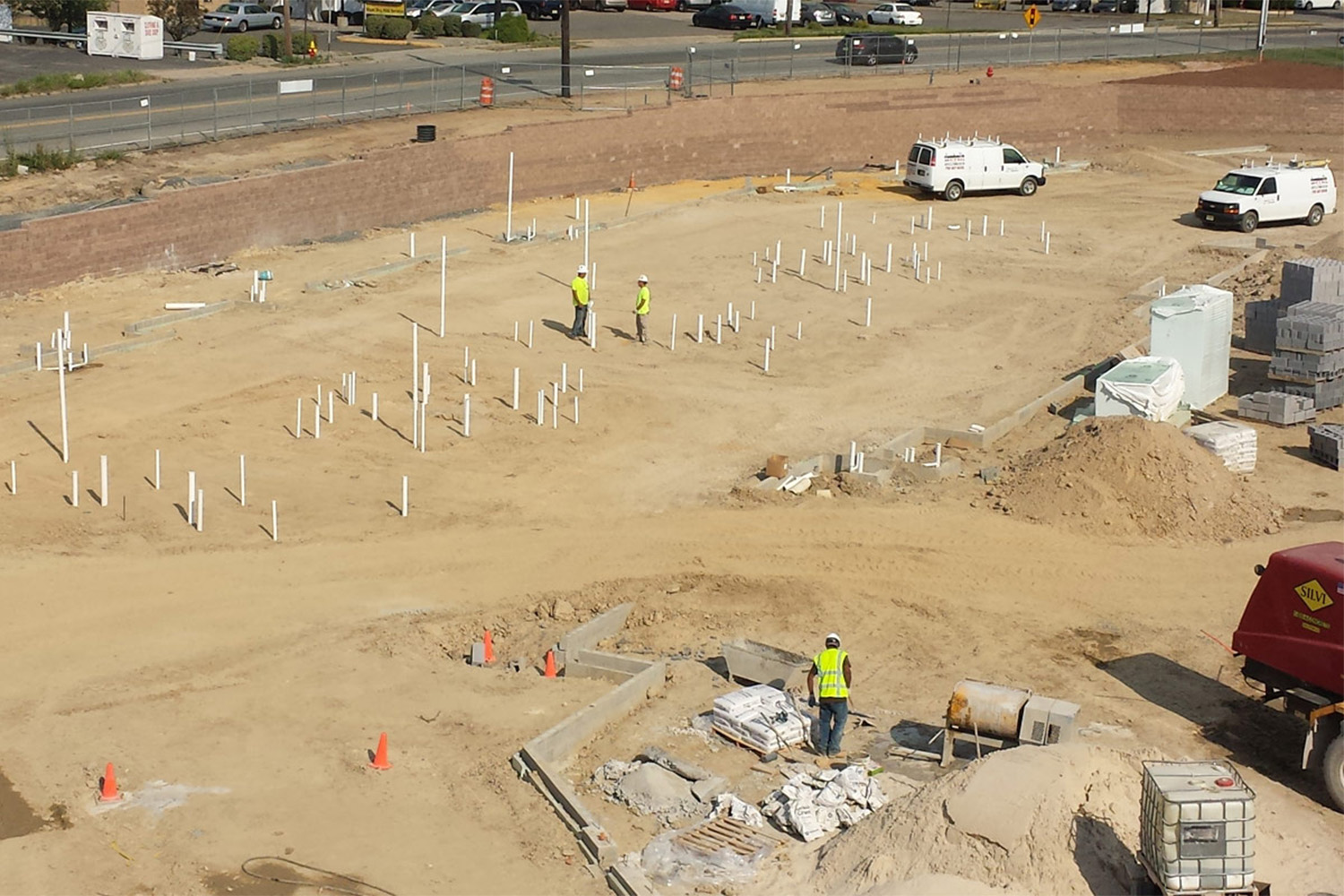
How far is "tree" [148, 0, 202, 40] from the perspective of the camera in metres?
60.0

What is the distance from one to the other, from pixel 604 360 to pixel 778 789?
14.9 m

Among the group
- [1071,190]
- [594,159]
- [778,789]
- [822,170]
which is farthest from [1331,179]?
[778,789]

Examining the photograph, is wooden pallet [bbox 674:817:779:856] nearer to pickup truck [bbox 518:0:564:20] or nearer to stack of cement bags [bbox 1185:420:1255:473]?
stack of cement bags [bbox 1185:420:1255:473]

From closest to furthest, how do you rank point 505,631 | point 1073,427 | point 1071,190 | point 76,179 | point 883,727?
point 883,727
point 505,631
point 1073,427
point 76,179
point 1071,190

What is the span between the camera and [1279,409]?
91.6 feet

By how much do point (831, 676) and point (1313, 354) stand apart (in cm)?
1549

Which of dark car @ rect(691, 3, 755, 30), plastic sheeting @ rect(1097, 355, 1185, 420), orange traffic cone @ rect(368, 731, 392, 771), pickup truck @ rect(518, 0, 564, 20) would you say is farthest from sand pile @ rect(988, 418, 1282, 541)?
pickup truck @ rect(518, 0, 564, 20)

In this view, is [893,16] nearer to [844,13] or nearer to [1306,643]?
[844,13]

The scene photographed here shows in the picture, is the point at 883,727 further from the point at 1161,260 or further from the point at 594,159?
the point at 594,159

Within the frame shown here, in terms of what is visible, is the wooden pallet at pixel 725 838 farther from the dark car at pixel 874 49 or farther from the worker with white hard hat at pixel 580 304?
the dark car at pixel 874 49

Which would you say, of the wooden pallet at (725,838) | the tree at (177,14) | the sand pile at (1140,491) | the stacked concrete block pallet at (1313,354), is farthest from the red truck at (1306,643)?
the tree at (177,14)

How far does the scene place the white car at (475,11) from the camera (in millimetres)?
66750

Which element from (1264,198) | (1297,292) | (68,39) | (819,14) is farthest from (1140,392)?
(819,14)

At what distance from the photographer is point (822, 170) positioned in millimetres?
48781
